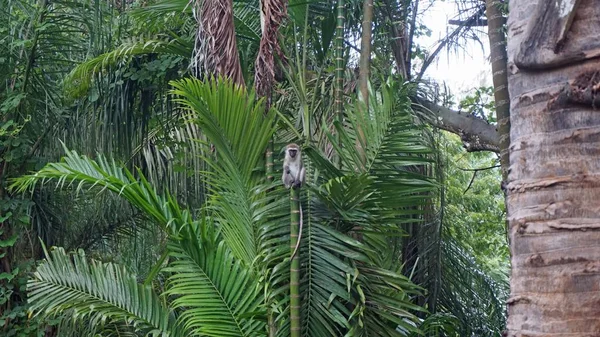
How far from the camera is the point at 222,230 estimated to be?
146 inches

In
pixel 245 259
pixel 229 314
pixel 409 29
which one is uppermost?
pixel 409 29

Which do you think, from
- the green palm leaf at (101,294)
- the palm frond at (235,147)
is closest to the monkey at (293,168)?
the palm frond at (235,147)

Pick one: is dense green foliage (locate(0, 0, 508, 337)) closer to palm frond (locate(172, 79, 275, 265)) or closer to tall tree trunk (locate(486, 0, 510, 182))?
palm frond (locate(172, 79, 275, 265))

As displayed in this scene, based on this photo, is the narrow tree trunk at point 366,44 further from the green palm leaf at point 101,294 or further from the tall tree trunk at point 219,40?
the green palm leaf at point 101,294

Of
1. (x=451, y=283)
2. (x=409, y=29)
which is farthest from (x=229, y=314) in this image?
(x=409, y=29)

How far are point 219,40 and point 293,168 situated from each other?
1114 millimetres

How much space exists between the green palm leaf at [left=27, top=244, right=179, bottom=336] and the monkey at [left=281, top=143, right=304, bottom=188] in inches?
45.4

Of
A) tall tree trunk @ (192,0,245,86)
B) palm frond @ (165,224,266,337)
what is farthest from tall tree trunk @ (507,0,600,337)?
tall tree trunk @ (192,0,245,86)

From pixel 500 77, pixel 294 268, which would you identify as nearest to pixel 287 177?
pixel 294 268

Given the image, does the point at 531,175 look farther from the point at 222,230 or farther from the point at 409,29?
the point at 409,29

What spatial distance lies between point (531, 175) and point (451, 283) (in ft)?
14.9

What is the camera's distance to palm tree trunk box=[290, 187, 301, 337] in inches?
128

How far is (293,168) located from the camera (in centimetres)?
321

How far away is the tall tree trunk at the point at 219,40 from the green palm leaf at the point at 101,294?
123 centimetres
